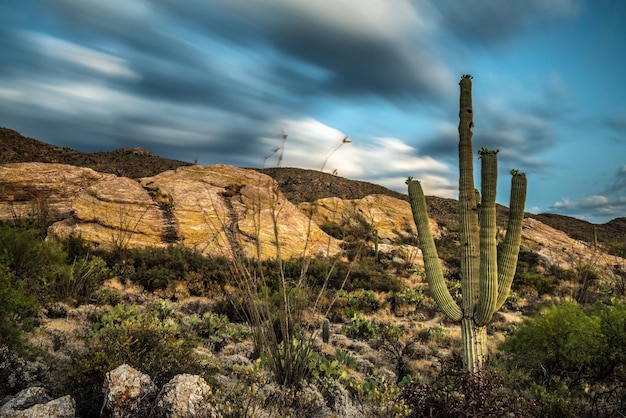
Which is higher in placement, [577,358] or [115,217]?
[115,217]

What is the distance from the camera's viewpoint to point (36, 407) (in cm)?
281

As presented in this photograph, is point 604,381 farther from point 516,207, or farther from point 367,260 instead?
point 367,260

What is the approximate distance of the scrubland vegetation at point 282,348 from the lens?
3.68 metres

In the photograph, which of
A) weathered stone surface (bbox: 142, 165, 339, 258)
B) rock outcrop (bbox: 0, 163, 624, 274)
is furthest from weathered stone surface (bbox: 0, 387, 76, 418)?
weathered stone surface (bbox: 142, 165, 339, 258)

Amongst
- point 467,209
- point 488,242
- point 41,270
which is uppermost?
point 467,209

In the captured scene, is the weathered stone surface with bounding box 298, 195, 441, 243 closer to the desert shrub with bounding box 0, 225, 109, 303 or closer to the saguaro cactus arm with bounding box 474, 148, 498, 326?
the desert shrub with bounding box 0, 225, 109, 303

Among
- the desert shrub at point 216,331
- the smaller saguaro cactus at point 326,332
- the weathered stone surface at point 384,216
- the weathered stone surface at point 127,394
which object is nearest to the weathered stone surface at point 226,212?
the weathered stone surface at point 384,216

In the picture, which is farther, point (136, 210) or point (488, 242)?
point (136, 210)

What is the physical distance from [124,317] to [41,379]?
2062 millimetres

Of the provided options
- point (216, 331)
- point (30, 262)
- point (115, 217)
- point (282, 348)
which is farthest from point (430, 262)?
point (115, 217)

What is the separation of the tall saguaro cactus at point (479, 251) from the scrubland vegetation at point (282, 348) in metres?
0.69

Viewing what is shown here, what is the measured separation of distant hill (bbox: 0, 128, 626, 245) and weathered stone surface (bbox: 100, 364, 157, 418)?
2747 centimetres

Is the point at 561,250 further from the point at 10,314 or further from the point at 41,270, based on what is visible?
the point at 10,314

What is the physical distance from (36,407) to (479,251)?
17.8ft
